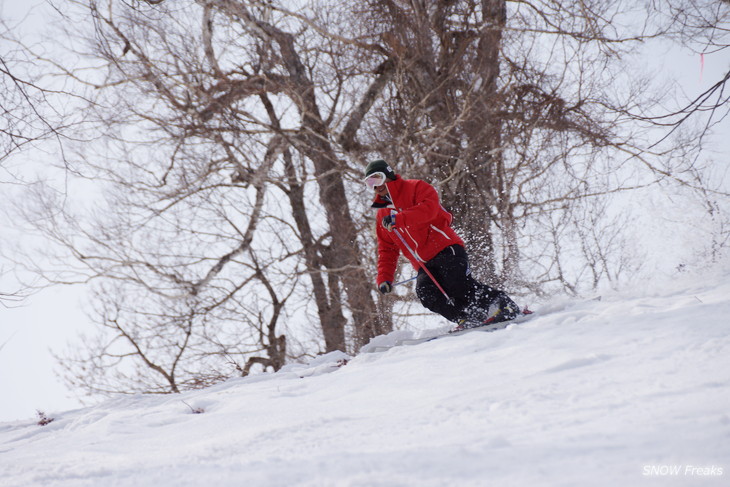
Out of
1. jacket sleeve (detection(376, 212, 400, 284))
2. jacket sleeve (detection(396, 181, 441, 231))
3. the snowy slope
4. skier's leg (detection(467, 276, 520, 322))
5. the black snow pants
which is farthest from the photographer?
jacket sleeve (detection(376, 212, 400, 284))

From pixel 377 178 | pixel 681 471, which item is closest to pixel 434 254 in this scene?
pixel 377 178

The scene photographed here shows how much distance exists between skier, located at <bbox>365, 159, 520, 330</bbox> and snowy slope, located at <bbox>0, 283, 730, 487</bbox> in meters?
1.21

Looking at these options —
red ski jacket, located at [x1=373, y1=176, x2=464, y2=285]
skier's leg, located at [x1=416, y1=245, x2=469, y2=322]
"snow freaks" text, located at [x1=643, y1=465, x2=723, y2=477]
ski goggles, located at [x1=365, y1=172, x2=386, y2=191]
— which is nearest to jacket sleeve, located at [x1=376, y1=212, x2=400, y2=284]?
red ski jacket, located at [x1=373, y1=176, x2=464, y2=285]

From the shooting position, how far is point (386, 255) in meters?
5.03

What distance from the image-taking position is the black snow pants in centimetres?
462

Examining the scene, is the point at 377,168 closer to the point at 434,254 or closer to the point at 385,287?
the point at 434,254

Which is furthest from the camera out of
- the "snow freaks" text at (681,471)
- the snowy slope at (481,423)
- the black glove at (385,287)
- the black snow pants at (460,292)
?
the black glove at (385,287)

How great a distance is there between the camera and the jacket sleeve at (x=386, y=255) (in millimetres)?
4980

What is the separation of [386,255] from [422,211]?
2.65ft

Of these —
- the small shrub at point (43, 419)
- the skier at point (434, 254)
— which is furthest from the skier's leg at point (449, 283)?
the small shrub at point (43, 419)

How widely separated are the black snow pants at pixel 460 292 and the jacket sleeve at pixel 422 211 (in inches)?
17.8

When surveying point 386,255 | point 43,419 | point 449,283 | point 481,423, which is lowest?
point 481,423

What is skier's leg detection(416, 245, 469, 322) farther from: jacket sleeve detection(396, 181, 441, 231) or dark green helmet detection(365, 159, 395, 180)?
dark green helmet detection(365, 159, 395, 180)

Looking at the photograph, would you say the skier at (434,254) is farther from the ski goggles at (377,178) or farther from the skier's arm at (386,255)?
the skier's arm at (386,255)
